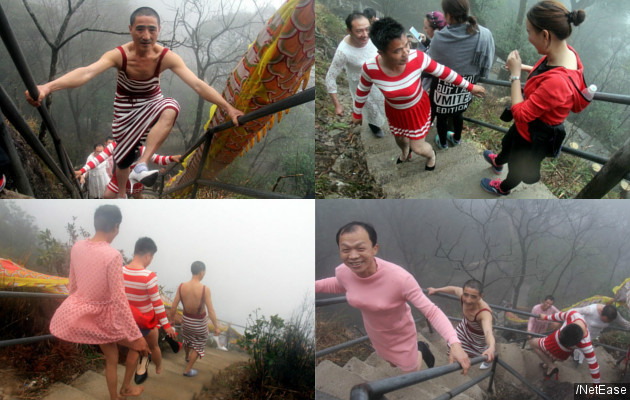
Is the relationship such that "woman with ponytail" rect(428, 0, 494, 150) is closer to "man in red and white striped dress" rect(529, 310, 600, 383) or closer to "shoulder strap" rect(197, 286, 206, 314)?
"man in red and white striped dress" rect(529, 310, 600, 383)

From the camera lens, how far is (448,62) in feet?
6.20

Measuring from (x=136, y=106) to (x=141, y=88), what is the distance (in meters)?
0.08

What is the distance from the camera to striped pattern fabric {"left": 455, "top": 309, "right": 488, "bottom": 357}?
7.21 feet

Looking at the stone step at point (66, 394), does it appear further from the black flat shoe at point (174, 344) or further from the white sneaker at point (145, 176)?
the white sneaker at point (145, 176)

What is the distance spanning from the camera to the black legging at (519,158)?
1.77m

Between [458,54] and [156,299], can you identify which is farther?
[156,299]

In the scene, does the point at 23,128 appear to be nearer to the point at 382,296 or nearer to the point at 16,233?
the point at 16,233

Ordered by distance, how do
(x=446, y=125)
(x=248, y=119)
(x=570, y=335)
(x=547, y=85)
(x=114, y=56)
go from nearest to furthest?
1. (x=547, y=85)
2. (x=114, y=56)
3. (x=248, y=119)
4. (x=446, y=125)
5. (x=570, y=335)

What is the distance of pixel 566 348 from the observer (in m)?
2.30

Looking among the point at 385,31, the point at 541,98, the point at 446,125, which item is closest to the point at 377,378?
the point at 446,125

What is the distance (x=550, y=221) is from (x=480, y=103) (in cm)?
71

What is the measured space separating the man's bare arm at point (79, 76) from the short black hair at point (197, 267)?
101 centimetres

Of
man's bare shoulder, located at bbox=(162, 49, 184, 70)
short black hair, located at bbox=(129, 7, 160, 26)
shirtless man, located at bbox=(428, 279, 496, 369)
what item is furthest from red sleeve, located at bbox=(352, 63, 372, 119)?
shirtless man, located at bbox=(428, 279, 496, 369)

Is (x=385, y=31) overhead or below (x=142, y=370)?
overhead
